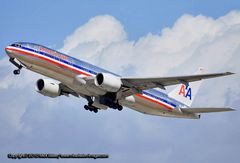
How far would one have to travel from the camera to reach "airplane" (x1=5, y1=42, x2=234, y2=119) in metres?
59.5

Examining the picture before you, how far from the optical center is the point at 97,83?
199ft

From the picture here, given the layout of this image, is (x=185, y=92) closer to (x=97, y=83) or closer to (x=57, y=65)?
(x=97, y=83)

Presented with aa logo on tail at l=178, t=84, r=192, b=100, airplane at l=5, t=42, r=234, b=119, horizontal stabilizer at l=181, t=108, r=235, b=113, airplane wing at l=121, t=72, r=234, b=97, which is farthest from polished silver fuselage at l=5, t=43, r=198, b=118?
aa logo on tail at l=178, t=84, r=192, b=100

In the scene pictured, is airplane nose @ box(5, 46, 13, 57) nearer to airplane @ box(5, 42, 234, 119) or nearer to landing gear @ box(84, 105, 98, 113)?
airplane @ box(5, 42, 234, 119)

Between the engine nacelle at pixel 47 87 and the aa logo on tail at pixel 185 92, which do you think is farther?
the aa logo on tail at pixel 185 92

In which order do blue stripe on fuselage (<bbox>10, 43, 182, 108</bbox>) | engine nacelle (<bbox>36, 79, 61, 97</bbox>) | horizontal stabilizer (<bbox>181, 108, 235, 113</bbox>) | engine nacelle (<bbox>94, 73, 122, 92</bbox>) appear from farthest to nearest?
engine nacelle (<bbox>36, 79, 61, 97</bbox>) → horizontal stabilizer (<bbox>181, 108, 235, 113</bbox>) → engine nacelle (<bbox>94, 73, 122, 92</bbox>) → blue stripe on fuselage (<bbox>10, 43, 182, 108</bbox>)

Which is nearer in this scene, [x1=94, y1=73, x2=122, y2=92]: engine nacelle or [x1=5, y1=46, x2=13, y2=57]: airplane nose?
[x1=5, y1=46, x2=13, y2=57]: airplane nose

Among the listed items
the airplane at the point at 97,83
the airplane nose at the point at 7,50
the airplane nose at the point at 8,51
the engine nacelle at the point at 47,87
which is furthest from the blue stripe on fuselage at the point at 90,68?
the engine nacelle at the point at 47,87

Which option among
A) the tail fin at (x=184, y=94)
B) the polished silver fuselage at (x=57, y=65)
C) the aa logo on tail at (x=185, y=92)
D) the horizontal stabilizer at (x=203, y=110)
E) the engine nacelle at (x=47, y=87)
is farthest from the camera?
the aa logo on tail at (x=185, y=92)

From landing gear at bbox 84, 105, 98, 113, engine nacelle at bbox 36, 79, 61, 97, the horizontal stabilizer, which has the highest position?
engine nacelle at bbox 36, 79, 61, 97

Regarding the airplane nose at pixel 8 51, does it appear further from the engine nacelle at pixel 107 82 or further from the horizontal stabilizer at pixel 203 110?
the horizontal stabilizer at pixel 203 110

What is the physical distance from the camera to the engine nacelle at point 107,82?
60594 millimetres

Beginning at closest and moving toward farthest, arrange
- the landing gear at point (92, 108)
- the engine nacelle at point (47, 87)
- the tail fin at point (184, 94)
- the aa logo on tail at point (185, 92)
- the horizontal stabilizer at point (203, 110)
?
the horizontal stabilizer at point (203, 110) < the engine nacelle at point (47, 87) < the landing gear at point (92, 108) < the tail fin at point (184, 94) < the aa logo on tail at point (185, 92)

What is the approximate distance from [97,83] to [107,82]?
0.96 metres
